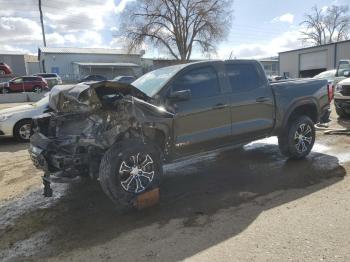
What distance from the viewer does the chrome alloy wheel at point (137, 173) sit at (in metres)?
4.77

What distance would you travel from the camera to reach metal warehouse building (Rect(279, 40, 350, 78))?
3597 centimetres

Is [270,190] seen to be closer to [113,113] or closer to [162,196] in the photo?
[162,196]

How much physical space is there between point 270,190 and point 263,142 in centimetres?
→ 343

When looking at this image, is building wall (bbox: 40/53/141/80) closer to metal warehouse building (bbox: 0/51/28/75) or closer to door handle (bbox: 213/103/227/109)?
metal warehouse building (bbox: 0/51/28/75)

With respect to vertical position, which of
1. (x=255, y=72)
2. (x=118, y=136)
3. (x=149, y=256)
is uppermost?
(x=255, y=72)

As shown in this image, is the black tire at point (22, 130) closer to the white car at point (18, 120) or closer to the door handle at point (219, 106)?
the white car at point (18, 120)

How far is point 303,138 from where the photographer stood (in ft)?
22.8

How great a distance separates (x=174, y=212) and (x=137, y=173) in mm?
692

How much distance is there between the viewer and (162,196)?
534 centimetres

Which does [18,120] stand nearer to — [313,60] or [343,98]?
[343,98]

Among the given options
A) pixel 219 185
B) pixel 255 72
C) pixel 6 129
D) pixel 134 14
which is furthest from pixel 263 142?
pixel 134 14

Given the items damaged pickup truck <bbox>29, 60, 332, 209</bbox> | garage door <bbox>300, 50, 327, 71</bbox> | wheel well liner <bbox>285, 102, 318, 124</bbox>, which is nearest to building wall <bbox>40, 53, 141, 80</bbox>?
garage door <bbox>300, 50, 327, 71</bbox>

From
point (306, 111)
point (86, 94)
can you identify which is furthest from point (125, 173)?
point (306, 111)

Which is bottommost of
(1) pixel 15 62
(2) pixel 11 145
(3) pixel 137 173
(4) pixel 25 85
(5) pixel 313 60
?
(2) pixel 11 145
